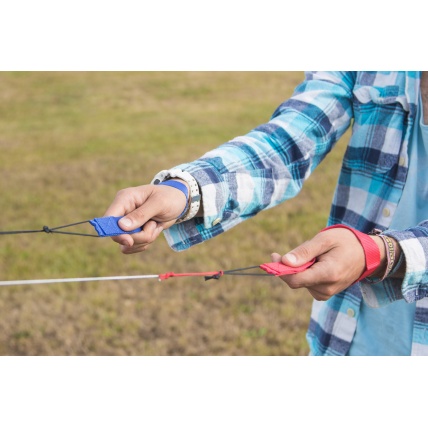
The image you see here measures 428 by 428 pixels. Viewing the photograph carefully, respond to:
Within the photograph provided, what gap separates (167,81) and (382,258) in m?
7.74

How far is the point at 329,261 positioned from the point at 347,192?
0.56 meters

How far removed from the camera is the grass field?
3.27 metres

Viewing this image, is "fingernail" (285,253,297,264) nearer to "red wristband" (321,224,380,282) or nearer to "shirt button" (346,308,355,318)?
"red wristband" (321,224,380,282)

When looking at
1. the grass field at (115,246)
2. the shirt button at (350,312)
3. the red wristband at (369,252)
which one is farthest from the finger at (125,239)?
the grass field at (115,246)

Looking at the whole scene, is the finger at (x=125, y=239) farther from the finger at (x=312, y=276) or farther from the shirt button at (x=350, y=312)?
the shirt button at (x=350, y=312)

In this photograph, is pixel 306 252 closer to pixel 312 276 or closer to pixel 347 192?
pixel 312 276

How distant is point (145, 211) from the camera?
135cm

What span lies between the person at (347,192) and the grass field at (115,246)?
151 centimetres

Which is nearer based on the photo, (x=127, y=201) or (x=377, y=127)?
(x=127, y=201)

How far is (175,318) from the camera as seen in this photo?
3.41 meters

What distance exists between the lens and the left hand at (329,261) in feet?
3.98

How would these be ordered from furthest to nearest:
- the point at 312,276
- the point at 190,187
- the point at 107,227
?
1. the point at 190,187
2. the point at 107,227
3. the point at 312,276

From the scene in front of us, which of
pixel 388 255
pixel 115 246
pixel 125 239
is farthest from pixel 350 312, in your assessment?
pixel 115 246

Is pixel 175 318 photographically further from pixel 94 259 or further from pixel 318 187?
pixel 318 187
